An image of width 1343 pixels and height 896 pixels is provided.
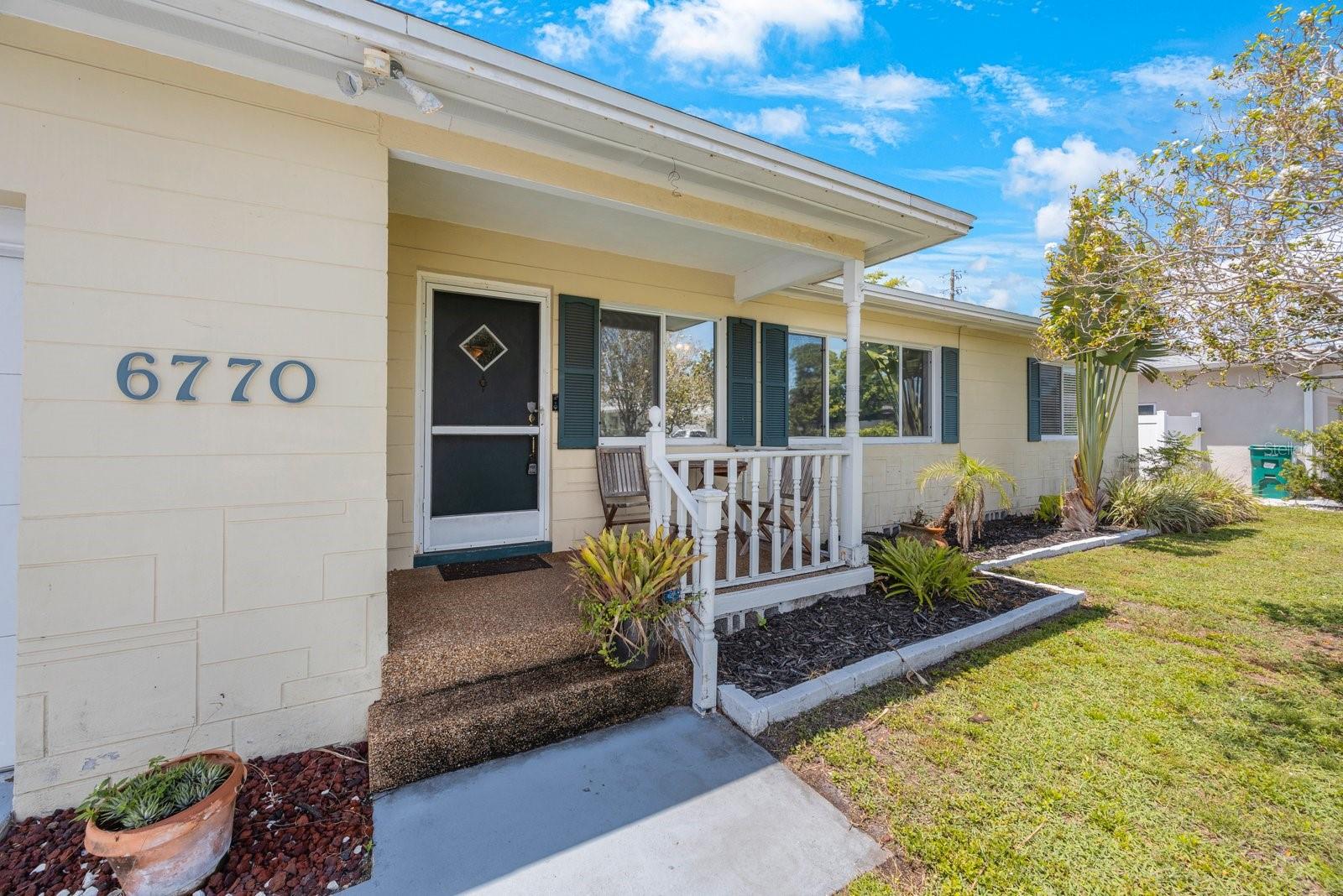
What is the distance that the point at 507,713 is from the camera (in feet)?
7.38

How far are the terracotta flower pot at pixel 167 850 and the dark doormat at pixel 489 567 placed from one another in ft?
5.74

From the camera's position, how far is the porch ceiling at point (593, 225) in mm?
3105

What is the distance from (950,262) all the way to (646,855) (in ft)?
83.1

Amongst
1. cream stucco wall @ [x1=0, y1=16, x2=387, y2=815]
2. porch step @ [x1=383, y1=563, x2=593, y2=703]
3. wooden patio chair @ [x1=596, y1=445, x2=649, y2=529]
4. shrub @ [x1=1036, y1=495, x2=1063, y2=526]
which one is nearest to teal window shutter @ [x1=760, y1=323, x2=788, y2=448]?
wooden patio chair @ [x1=596, y1=445, x2=649, y2=529]

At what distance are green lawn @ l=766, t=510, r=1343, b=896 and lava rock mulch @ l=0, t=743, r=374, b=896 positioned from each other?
1.56 meters

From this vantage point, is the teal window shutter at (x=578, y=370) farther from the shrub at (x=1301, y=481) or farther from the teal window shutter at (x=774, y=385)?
the shrub at (x=1301, y=481)

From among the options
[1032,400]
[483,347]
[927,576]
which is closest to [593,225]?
[483,347]

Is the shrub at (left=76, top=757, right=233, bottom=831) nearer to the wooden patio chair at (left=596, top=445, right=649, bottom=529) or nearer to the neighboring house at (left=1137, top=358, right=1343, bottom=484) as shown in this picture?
the wooden patio chair at (left=596, top=445, right=649, bottom=529)

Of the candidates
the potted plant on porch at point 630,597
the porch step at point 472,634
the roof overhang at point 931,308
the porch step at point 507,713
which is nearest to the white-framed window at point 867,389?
the roof overhang at point 931,308

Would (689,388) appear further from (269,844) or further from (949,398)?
(269,844)

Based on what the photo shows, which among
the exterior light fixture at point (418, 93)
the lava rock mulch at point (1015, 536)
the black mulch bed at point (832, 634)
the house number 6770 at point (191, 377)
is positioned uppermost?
the exterior light fixture at point (418, 93)

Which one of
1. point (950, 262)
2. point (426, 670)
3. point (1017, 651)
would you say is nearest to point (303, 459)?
point (426, 670)

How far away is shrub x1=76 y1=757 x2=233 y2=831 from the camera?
163cm

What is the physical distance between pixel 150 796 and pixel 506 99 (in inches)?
108
